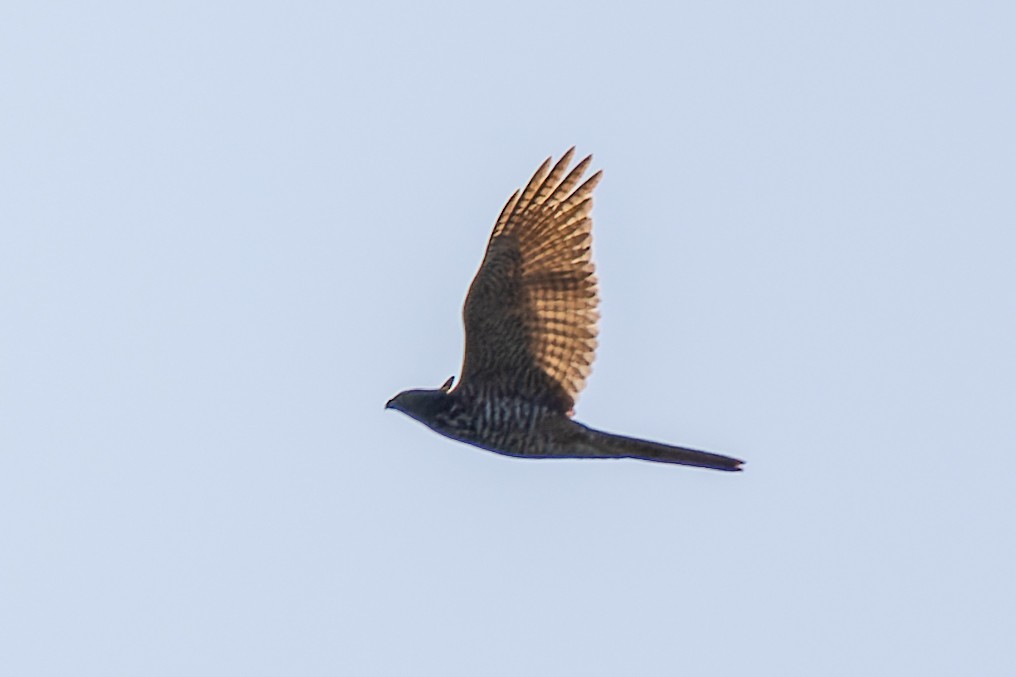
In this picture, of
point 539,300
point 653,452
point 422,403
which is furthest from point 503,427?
point 653,452

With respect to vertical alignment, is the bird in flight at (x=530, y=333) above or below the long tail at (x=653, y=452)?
above

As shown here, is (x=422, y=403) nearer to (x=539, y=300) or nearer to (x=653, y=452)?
A: (x=539, y=300)

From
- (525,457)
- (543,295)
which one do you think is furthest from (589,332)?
(525,457)

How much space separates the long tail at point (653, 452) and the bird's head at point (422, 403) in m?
1.28

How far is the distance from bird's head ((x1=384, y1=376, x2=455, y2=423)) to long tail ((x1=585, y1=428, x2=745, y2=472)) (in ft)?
4.19

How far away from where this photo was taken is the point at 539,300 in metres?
11.3

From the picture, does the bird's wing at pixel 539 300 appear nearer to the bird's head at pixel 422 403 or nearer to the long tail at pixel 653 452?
the bird's head at pixel 422 403

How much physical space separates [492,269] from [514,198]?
0.66 meters

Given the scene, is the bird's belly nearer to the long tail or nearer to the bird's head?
the bird's head

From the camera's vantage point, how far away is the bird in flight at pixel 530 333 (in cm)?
→ 1108

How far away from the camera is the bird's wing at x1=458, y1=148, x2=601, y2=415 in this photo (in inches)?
441

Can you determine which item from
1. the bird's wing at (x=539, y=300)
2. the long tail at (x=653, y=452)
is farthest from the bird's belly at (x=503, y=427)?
the long tail at (x=653, y=452)

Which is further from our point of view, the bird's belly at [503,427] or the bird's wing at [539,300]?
the bird's wing at [539,300]

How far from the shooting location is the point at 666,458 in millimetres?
10570
